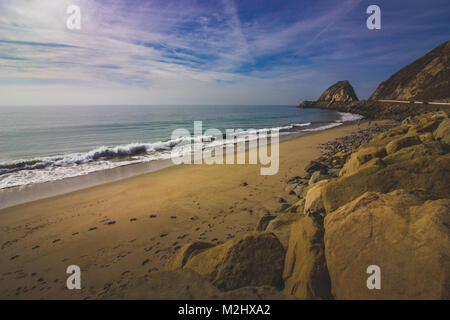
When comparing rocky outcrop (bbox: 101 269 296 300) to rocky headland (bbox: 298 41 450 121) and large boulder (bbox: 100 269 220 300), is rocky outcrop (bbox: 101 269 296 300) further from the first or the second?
rocky headland (bbox: 298 41 450 121)

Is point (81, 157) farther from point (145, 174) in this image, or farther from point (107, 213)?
point (107, 213)

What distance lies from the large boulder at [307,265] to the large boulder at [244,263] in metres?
0.13

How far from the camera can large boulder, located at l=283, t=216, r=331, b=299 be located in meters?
2.15

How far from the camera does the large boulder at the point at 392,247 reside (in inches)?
70.6

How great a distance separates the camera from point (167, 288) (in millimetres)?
2113

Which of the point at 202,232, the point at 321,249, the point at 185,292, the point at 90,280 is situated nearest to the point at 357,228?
the point at 321,249

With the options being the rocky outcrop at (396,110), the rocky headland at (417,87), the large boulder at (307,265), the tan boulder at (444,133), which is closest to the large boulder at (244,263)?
the large boulder at (307,265)

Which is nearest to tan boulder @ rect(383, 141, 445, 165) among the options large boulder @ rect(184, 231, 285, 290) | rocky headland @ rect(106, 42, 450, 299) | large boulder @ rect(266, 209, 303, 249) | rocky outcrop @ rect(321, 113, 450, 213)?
rocky outcrop @ rect(321, 113, 450, 213)

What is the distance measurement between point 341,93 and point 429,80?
53684 millimetres

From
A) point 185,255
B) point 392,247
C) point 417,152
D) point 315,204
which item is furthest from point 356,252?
point 417,152

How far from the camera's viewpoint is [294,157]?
10859 mm

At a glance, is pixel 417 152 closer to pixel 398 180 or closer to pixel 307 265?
pixel 398 180

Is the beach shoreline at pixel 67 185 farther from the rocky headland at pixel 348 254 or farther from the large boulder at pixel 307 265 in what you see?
the large boulder at pixel 307 265
